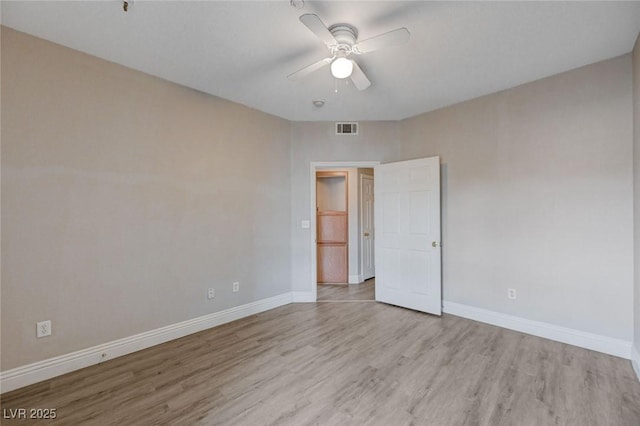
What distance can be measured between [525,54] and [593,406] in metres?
2.86

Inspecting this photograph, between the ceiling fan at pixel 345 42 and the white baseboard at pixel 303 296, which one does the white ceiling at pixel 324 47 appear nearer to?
the ceiling fan at pixel 345 42

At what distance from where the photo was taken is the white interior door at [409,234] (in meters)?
3.88

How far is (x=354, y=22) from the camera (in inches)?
86.7

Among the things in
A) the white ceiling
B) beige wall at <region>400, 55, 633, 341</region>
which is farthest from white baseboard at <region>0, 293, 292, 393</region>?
beige wall at <region>400, 55, 633, 341</region>

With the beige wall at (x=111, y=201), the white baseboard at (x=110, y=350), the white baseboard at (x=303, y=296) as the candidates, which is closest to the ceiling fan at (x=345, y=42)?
the beige wall at (x=111, y=201)

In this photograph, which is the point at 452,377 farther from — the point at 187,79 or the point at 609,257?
the point at 187,79

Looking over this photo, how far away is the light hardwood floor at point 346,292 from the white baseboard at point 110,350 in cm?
128

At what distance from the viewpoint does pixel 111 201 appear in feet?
9.05

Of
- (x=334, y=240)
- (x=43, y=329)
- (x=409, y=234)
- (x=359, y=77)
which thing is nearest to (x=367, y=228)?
(x=334, y=240)

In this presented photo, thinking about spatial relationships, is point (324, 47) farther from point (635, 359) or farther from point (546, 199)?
point (635, 359)

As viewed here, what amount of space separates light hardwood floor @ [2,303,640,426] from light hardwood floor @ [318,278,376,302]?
132cm

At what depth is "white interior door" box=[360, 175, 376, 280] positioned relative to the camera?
592 centimetres

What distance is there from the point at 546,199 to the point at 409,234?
159cm

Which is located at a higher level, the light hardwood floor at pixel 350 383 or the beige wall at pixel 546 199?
the beige wall at pixel 546 199
